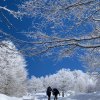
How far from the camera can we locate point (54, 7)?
10109mm

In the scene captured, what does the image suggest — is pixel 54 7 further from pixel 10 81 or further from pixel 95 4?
pixel 10 81

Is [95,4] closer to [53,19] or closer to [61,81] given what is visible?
[53,19]

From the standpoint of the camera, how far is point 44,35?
1041 cm

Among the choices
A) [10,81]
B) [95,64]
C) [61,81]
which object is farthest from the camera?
[61,81]

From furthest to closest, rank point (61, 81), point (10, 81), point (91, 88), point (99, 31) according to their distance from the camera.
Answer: point (91, 88)
point (61, 81)
point (10, 81)
point (99, 31)

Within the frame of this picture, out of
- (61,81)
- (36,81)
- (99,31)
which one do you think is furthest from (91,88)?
(99,31)

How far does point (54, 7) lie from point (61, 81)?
305 feet

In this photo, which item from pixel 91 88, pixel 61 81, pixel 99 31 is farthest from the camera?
pixel 91 88

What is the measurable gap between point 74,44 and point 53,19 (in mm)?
889

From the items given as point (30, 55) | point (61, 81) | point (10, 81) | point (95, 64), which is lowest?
point (30, 55)

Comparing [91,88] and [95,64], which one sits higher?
[91,88]

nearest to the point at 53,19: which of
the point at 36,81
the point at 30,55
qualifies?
the point at 30,55

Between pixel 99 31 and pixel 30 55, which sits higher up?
pixel 99 31

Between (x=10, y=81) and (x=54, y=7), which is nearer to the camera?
(x=54, y=7)
